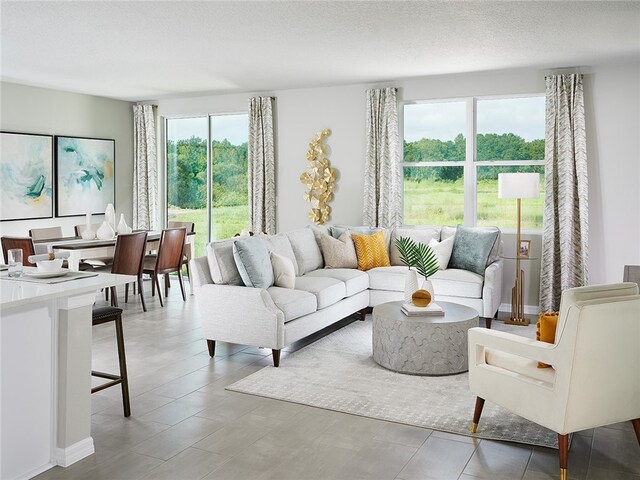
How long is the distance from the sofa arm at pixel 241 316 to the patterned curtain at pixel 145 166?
457 centimetres

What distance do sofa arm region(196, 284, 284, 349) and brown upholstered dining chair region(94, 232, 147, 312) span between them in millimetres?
1720

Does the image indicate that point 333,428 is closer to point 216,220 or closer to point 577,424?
point 577,424

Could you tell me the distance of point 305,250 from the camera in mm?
6414

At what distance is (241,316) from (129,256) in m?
2.25

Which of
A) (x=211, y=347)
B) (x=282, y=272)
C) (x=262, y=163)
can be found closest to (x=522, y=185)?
(x=282, y=272)

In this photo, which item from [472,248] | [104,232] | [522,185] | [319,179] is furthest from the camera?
[319,179]

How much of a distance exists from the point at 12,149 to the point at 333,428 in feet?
19.5

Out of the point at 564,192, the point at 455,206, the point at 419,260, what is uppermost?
the point at 564,192

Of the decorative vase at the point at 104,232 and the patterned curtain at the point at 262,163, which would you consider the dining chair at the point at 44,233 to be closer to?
the decorative vase at the point at 104,232

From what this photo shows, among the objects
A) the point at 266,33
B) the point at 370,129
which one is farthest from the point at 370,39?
the point at 370,129

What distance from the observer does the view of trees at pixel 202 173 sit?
8797mm

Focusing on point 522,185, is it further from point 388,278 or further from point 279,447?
point 279,447

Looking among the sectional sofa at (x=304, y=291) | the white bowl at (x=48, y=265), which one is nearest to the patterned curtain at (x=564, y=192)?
the sectional sofa at (x=304, y=291)

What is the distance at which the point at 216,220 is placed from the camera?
8969 millimetres
